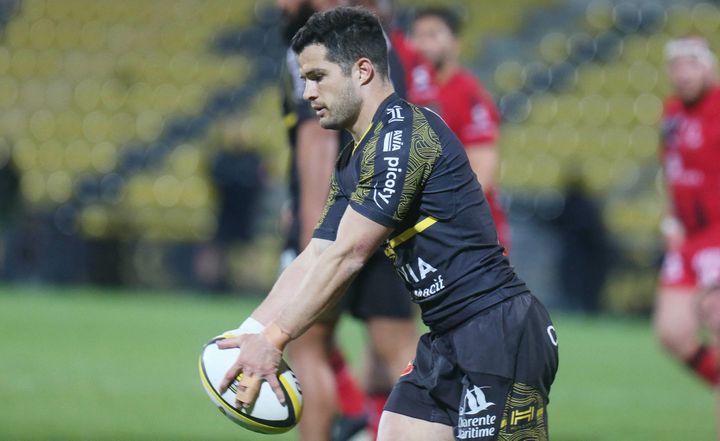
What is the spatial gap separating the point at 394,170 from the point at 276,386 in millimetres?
Answer: 783

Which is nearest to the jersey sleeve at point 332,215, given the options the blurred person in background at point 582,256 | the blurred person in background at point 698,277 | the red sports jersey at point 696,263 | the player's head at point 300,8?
the player's head at point 300,8

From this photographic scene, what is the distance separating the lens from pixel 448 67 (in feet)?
26.1

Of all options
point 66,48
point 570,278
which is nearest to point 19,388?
point 570,278

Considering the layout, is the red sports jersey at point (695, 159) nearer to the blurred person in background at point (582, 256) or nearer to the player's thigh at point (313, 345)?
the player's thigh at point (313, 345)

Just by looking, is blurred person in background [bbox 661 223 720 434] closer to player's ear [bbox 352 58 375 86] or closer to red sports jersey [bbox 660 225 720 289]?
red sports jersey [bbox 660 225 720 289]

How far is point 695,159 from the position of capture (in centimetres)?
742

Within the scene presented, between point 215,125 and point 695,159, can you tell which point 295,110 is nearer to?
point 695,159

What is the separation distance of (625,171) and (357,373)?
28.0 ft

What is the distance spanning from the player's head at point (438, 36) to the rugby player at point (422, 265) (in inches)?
158

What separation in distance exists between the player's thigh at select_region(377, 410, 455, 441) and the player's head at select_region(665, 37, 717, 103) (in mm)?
4149

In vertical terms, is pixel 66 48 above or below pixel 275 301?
above

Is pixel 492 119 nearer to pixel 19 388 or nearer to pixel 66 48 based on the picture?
pixel 19 388

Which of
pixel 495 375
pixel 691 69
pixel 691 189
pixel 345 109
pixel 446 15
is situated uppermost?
pixel 446 15

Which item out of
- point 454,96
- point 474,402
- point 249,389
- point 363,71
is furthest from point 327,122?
point 454,96
